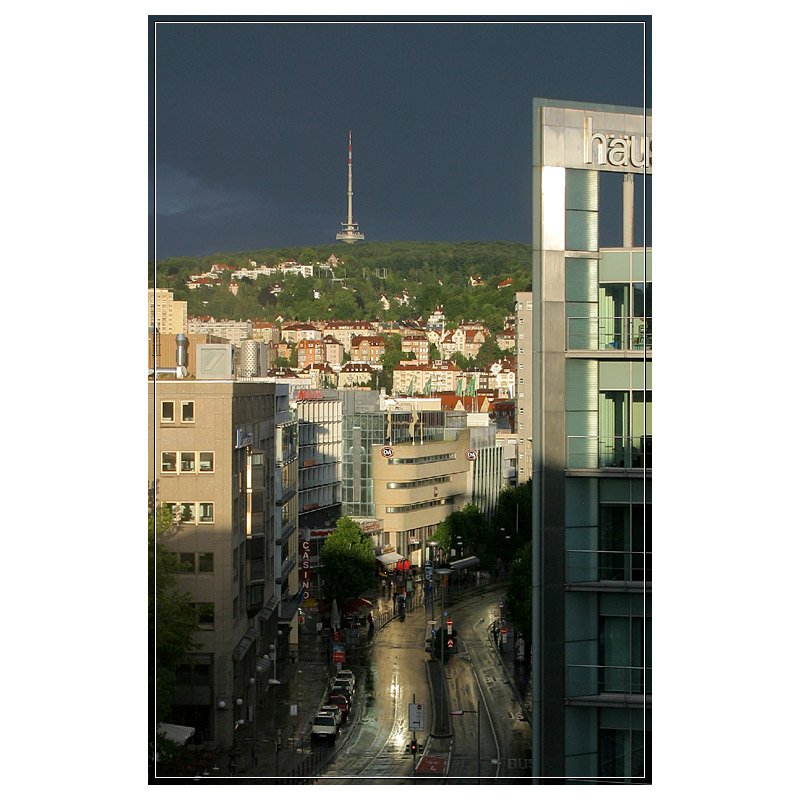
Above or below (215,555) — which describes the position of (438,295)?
above

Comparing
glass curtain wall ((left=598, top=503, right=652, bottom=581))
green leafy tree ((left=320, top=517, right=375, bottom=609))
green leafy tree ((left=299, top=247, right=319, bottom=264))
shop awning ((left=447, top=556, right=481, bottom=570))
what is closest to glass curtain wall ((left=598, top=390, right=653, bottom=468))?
glass curtain wall ((left=598, top=503, right=652, bottom=581))

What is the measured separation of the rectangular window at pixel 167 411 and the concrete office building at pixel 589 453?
2748 mm

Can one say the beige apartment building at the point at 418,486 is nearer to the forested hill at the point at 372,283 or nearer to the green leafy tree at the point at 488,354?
the green leafy tree at the point at 488,354

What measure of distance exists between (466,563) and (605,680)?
1423mm

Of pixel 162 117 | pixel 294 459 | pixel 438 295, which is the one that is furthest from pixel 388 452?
pixel 162 117

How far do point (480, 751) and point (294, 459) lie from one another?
297 centimetres

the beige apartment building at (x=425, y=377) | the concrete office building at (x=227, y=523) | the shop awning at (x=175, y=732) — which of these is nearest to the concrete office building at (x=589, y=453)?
the beige apartment building at (x=425, y=377)

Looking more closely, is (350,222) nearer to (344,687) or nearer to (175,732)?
(344,687)

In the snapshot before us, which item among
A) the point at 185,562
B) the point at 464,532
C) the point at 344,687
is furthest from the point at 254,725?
the point at 464,532

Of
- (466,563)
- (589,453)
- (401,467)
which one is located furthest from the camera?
(401,467)

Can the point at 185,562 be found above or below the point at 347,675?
above

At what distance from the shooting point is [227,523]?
36.9 feet

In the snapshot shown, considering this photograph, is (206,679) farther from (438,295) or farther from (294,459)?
(438,295)
